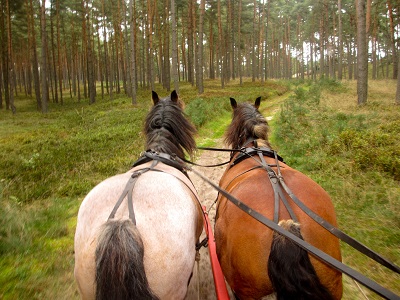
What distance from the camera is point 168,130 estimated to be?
3467 mm

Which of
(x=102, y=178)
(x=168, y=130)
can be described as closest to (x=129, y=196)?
(x=168, y=130)

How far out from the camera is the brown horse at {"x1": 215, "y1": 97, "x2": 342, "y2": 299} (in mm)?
1696

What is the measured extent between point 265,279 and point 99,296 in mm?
1091

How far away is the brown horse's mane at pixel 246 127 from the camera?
12.0 ft

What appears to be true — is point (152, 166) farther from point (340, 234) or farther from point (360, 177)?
point (360, 177)

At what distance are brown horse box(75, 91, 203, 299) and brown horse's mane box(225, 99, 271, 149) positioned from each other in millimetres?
1713

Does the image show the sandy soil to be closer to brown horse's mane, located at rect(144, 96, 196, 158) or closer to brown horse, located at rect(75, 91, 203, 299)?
brown horse's mane, located at rect(144, 96, 196, 158)

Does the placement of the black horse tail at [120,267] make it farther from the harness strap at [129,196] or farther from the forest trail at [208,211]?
the forest trail at [208,211]

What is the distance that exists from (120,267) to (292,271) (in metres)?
1.07

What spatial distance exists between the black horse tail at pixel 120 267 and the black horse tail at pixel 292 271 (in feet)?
2.65

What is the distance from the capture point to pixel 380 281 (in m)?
3.00

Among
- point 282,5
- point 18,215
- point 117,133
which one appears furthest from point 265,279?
point 282,5

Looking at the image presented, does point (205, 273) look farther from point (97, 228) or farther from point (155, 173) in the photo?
point (97, 228)

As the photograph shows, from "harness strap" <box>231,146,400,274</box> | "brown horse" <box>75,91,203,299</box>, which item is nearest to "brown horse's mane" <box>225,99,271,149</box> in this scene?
"harness strap" <box>231,146,400,274</box>
